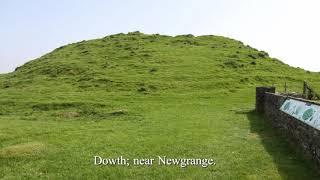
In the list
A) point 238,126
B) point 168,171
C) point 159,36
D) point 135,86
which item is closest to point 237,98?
point 135,86

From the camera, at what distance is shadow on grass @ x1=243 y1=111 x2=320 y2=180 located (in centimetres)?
1759

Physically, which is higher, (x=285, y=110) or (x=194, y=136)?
(x=285, y=110)

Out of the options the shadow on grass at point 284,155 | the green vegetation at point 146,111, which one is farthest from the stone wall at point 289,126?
the green vegetation at point 146,111

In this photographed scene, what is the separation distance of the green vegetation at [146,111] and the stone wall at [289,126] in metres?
0.62

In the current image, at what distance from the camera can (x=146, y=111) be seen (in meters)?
42.2

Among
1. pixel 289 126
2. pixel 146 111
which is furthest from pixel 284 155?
pixel 146 111

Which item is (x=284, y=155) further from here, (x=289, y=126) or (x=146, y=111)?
(x=146, y=111)

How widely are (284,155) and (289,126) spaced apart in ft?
12.1

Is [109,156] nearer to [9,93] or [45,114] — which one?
[45,114]

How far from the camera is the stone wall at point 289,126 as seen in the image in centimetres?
1805

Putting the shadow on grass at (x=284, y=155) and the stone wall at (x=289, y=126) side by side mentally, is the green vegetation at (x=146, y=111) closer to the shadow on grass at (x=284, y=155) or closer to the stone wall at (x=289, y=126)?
the shadow on grass at (x=284, y=155)

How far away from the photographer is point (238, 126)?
31062 millimetres

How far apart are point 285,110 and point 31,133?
1614 cm

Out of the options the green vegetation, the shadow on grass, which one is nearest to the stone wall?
the shadow on grass
